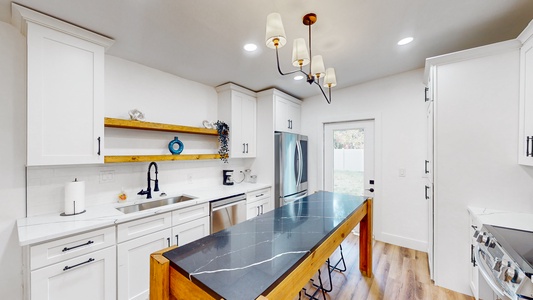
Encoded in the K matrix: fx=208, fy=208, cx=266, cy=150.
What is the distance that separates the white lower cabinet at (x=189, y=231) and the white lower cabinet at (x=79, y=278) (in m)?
0.55

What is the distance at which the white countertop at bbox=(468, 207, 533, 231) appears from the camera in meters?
1.60

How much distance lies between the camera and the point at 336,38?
2152mm

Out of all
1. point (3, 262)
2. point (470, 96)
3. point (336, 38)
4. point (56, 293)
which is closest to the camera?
point (56, 293)

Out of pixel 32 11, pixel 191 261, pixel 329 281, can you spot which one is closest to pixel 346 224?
pixel 329 281

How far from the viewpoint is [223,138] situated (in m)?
3.21

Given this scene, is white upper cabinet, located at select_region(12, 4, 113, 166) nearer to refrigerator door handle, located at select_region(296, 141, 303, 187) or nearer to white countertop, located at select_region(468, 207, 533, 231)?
refrigerator door handle, located at select_region(296, 141, 303, 187)

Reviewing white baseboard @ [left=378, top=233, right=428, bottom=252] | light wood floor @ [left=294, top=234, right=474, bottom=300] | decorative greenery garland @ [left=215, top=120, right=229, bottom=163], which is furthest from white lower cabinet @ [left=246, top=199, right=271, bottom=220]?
white baseboard @ [left=378, top=233, right=428, bottom=252]

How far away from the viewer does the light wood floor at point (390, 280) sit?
2.09 metres

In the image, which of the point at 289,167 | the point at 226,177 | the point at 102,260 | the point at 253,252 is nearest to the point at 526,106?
the point at 253,252

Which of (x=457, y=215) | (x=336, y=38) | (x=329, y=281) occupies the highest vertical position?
(x=336, y=38)

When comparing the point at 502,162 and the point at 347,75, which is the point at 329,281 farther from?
the point at 347,75

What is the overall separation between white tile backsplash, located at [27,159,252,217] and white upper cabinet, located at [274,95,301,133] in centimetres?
127

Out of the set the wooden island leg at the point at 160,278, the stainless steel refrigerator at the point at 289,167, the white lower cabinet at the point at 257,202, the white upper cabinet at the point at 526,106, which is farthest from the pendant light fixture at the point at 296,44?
the white lower cabinet at the point at 257,202

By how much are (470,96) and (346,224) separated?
173 centimetres
